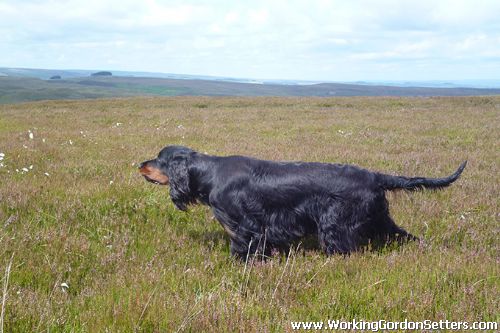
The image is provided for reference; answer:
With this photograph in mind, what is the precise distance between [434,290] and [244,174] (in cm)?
234

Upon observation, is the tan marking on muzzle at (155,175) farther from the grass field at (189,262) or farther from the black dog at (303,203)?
the black dog at (303,203)

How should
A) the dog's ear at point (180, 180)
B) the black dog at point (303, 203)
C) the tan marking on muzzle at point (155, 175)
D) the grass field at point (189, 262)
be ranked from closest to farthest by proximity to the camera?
1. the grass field at point (189, 262)
2. the black dog at point (303, 203)
3. the dog's ear at point (180, 180)
4. the tan marking on muzzle at point (155, 175)

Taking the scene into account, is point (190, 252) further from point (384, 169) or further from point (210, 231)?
point (384, 169)

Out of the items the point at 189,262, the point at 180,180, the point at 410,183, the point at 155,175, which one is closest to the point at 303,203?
the point at 410,183

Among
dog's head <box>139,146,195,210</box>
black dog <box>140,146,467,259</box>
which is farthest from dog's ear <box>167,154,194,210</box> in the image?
black dog <box>140,146,467,259</box>

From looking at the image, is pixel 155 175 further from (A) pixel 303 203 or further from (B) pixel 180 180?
(A) pixel 303 203

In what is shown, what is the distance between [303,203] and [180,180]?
1.56 metres

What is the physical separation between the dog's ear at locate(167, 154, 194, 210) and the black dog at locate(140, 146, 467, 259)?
0.34 metres

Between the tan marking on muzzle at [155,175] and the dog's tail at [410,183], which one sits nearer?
the dog's tail at [410,183]

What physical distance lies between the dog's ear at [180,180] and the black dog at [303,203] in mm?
343

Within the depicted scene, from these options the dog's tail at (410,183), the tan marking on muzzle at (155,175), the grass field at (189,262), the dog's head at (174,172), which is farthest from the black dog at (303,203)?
the tan marking on muzzle at (155,175)

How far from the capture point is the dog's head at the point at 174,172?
5.39 metres

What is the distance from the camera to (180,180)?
212 inches

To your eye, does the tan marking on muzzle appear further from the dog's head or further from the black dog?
the black dog
